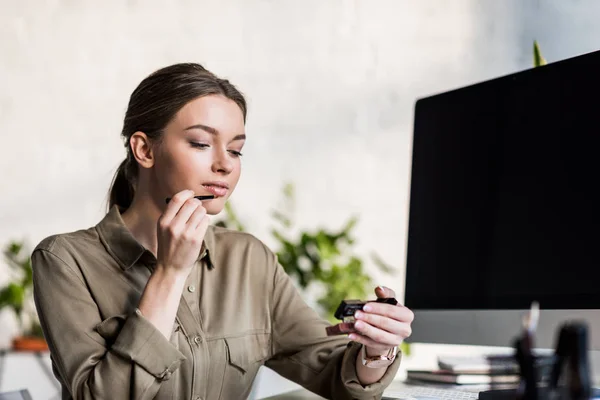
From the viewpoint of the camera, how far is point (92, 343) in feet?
4.12

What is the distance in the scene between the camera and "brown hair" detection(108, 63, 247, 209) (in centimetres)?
142

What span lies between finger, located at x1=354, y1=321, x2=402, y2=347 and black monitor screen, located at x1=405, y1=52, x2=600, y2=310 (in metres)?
0.25

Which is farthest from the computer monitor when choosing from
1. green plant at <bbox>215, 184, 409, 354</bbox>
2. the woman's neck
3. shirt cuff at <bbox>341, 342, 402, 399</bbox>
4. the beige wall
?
the beige wall

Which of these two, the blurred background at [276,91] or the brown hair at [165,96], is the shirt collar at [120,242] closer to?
the brown hair at [165,96]

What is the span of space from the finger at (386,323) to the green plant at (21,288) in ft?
7.69

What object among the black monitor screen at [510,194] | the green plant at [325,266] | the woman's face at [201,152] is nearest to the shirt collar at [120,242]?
the woman's face at [201,152]

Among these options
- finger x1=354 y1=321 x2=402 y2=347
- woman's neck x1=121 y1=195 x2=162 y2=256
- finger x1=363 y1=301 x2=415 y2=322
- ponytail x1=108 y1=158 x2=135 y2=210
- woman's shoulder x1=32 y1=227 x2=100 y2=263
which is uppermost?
ponytail x1=108 y1=158 x2=135 y2=210

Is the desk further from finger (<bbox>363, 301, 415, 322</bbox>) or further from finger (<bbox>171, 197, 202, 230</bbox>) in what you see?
finger (<bbox>171, 197, 202, 230</bbox>)

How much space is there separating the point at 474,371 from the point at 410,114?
2.26 meters

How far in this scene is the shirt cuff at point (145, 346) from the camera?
1.19 metres

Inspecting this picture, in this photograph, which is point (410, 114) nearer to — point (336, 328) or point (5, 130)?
point (5, 130)

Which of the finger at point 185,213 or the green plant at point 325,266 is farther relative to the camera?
the green plant at point 325,266

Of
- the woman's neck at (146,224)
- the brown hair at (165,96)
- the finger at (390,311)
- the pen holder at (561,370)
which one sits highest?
the brown hair at (165,96)

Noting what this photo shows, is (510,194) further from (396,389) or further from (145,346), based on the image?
(145,346)
